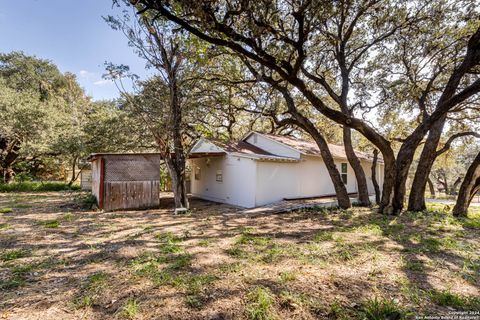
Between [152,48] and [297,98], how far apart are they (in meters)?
8.13

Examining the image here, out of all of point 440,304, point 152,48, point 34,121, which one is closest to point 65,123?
point 34,121

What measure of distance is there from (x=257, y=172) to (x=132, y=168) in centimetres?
552

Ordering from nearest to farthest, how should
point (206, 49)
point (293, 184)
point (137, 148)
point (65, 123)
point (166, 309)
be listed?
point (166, 309) → point (206, 49) → point (293, 184) → point (137, 148) → point (65, 123)

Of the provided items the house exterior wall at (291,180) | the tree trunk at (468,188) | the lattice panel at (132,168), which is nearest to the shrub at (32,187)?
the lattice panel at (132,168)

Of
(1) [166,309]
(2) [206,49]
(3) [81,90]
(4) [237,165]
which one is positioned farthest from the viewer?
(3) [81,90]

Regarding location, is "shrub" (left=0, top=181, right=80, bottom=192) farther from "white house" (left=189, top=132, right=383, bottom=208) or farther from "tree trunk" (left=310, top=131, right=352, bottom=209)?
"tree trunk" (left=310, top=131, right=352, bottom=209)

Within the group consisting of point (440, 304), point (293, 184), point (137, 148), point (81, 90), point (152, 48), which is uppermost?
point (81, 90)

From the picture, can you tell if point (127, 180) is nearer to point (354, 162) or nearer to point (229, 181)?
point (229, 181)

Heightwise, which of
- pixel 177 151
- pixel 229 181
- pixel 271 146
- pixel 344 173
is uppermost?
pixel 271 146

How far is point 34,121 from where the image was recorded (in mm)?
17406

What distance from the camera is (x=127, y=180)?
1088 cm

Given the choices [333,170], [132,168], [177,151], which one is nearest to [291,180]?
[333,170]

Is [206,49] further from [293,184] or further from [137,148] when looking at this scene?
[137,148]

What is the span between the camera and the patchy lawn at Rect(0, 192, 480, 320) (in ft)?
9.70
